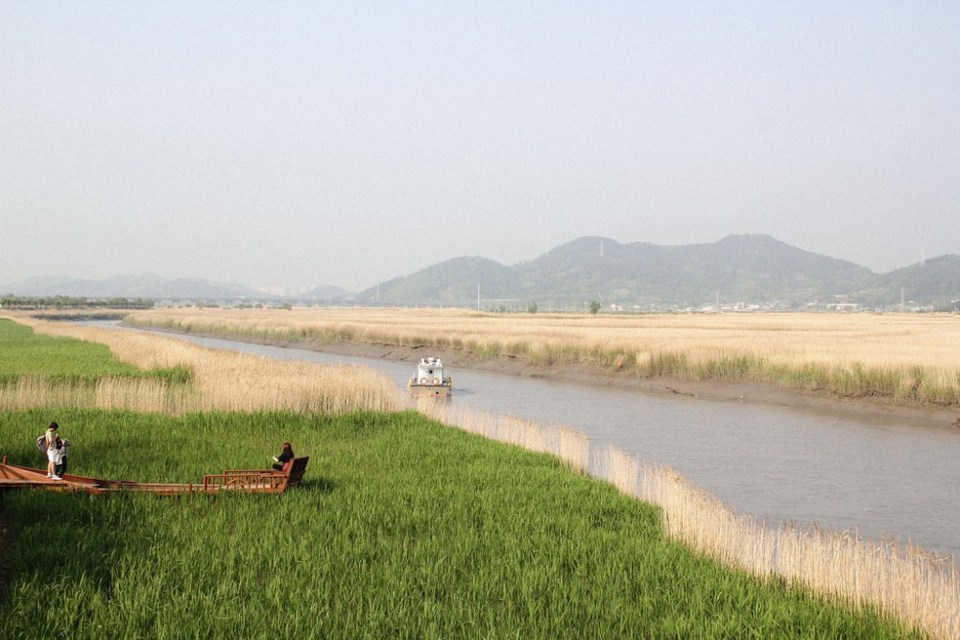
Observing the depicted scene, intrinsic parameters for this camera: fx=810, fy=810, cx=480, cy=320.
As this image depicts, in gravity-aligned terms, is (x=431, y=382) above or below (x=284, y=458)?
below

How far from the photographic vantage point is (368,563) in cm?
1025

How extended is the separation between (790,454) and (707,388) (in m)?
15.8

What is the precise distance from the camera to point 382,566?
Answer: 394 inches

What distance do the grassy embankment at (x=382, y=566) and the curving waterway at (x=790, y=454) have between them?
506 centimetres

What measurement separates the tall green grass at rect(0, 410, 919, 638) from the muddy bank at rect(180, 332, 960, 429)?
64.9 ft

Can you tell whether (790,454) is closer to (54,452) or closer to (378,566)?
(378,566)

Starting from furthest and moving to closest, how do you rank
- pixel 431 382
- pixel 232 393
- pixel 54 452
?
1. pixel 431 382
2. pixel 232 393
3. pixel 54 452

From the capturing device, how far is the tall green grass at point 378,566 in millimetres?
8227

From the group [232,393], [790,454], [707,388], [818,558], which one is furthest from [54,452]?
[707,388]

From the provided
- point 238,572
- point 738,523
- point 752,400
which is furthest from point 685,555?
point 752,400

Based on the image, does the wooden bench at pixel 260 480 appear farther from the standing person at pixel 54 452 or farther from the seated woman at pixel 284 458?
the standing person at pixel 54 452

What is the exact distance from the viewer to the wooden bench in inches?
525

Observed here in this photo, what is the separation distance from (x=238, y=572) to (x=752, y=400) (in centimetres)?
3015

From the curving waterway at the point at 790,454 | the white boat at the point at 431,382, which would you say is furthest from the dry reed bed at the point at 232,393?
the white boat at the point at 431,382
